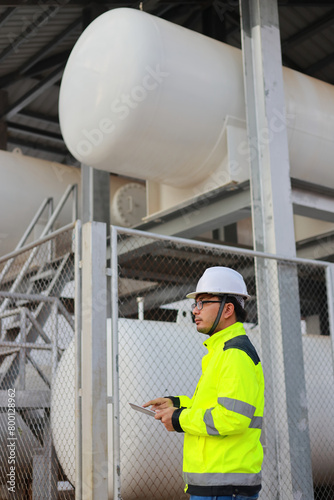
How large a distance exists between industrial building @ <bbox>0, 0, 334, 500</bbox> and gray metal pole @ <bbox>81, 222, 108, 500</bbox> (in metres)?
0.01

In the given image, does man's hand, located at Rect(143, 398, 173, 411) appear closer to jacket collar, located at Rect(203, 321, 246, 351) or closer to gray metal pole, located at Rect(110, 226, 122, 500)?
jacket collar, located at Rect(203, 321, 246, 351)

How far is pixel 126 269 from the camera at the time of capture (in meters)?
8.15

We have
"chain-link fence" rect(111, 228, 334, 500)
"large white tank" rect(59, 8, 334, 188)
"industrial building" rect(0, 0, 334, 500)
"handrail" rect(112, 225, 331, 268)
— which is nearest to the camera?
"industrial building" rect(0, 0, 334, 500)

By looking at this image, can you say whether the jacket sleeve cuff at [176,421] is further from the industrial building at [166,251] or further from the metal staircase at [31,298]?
the metal staircase at [31,298]

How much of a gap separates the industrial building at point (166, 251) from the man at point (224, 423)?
1.43m

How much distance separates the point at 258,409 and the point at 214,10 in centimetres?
899

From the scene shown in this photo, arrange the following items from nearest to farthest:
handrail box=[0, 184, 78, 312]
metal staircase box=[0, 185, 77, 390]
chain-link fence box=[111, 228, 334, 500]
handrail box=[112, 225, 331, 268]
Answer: handrail box=[112, 225, 331, 268]
chain-link fence box=[111, 228, 334, 500]
metal staircase box=[0, 185, 77, 390]
handrail box=[0, 184, 78, 312]

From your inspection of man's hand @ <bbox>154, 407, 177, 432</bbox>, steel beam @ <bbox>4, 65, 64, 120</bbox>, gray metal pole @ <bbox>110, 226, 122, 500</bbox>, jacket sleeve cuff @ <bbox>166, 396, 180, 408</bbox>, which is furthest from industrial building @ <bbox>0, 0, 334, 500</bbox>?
steel beam @ <bbox>4, 65, 64, 120</bbox>

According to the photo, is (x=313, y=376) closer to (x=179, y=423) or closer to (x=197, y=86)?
(x=197, y=86)

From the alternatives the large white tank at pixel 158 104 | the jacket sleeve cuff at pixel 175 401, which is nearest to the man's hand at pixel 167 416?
the jacket sleeve cuff at pixel 175 401

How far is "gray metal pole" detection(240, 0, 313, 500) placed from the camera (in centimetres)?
572

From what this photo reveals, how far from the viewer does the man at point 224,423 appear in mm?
2979

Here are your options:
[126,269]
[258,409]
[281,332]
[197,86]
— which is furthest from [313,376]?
[258,409]

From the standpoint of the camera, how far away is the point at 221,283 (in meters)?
3.44
